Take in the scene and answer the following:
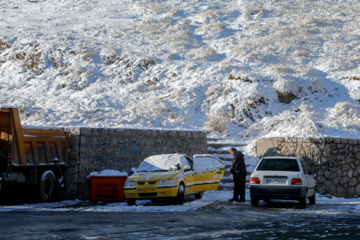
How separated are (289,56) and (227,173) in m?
13.8

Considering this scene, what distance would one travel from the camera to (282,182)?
1388 cm

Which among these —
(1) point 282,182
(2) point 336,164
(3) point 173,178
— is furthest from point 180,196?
(2) point 336,164

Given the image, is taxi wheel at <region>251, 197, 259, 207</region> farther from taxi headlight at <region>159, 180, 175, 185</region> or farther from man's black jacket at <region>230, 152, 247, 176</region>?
taxi headlight at <region>159, 180, 175, 185</region>

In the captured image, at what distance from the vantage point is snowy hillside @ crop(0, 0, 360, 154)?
23922 mm

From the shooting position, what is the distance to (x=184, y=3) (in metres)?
43.0

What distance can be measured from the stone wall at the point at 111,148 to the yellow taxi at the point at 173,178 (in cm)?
257

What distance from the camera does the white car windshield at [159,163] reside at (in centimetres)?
1578

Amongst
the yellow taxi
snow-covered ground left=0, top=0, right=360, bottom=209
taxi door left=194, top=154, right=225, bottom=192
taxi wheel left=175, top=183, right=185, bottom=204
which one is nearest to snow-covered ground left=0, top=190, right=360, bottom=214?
taxi wheel left=175, top=183, right=185, bottom=204

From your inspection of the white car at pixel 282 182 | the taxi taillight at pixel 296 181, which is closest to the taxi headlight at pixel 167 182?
the white car at pixel 282 182

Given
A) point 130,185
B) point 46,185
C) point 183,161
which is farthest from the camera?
point 46,185

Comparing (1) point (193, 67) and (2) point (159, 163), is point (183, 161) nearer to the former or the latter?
(2) point (159, 163)

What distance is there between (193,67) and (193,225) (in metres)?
20.3

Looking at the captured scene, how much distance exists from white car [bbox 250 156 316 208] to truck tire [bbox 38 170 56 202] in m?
6.68

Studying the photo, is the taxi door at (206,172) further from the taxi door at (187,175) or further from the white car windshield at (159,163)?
the white car windshield at (159,163)
